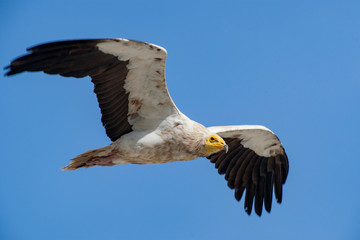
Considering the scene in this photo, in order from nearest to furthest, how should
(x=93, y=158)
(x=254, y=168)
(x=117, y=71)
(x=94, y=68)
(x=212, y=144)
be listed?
(x=94, y=68)
(x=117, y=71)
(x=212, y=144)
(x=93, y=158)
(x=254, y=168)

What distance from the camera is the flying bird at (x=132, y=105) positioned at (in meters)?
7.15

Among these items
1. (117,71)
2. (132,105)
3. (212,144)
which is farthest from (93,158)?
(212,144)

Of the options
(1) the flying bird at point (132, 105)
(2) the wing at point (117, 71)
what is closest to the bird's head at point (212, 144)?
(1) the flying bird at point (132, 105)

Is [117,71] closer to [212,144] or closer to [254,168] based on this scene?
[212,144]

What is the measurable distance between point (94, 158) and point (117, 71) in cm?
146

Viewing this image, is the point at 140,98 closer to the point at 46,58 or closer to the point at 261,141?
the point at 46,58

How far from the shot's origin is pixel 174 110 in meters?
8.27

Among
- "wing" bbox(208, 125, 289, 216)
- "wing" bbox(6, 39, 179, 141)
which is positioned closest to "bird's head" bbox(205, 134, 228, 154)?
"wing" bbox(6, 39, 179, 141)

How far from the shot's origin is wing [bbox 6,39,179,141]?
7.03 m

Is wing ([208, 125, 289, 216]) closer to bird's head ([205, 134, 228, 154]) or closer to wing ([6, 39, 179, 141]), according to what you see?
bird's head ([205, 134, 228, 154])

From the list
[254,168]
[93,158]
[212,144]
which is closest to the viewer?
[212,144]

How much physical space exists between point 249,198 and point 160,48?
152 inches

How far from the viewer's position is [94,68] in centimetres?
741

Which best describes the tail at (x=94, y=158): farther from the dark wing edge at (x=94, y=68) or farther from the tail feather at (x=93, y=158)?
the dark wing edge at (x=94, y=68)
